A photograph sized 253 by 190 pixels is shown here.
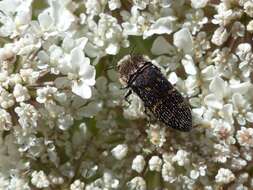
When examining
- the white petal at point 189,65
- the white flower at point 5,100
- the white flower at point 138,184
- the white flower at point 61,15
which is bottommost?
the white flower at point 138,184

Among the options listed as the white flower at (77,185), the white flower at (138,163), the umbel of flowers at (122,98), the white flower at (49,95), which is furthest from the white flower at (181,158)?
the white flower at (49,95)

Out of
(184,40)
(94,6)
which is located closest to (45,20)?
(94,6)

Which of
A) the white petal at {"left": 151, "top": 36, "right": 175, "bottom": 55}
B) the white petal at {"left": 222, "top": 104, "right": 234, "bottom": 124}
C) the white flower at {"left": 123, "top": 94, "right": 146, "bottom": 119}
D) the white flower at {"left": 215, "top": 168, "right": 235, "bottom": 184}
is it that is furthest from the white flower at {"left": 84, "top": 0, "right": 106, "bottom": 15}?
the white flower at {"left": 215, "top": 168, "right": 235, "bottom": 184}

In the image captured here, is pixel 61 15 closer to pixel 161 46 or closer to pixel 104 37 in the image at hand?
pixel 104 37

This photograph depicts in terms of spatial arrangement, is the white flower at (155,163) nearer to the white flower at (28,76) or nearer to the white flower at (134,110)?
the white flower at (134,110)

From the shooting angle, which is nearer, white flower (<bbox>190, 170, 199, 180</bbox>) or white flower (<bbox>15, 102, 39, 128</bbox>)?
white flower (<bbox>15, 102, 39, 128</bbox>)

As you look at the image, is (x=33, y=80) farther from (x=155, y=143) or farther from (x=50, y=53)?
(x=155, y=143)

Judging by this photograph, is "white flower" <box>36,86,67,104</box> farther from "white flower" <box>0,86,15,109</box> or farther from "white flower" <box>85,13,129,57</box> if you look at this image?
"white flower" <box>85,13,129,57</box>
